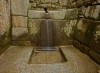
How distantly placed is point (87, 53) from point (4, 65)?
6.01 ft

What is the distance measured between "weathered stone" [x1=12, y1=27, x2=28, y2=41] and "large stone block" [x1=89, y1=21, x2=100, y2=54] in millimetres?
1846

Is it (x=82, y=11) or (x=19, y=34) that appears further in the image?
(x=19, y=34)

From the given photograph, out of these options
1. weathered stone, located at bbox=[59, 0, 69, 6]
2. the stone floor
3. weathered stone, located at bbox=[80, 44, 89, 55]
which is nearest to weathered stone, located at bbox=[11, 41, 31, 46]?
the stone floor

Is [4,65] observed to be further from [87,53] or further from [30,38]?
[87,53]

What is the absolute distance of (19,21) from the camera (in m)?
3.39

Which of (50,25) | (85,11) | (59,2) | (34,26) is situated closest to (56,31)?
(50,25)

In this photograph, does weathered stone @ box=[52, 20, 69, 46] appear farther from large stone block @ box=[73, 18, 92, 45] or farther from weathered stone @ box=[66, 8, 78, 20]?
large stone block @ box=[73, 18, 92, 45]

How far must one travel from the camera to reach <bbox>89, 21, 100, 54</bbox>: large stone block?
7.61 ft

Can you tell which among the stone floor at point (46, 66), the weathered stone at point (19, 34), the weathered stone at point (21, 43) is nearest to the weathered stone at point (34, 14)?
the weathered stone at point (19, 34)

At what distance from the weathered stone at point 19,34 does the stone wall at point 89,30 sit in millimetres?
1466

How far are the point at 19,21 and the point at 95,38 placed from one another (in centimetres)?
213

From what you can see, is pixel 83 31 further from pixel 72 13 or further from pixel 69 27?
pixel 72 13

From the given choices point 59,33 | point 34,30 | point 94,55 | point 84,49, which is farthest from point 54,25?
point 94,55

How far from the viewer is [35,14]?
11.2 ft
